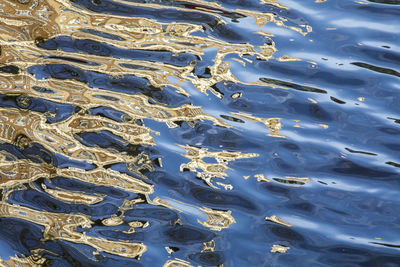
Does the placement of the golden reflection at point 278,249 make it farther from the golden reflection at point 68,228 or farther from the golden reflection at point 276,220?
the golden reflection at point 68,228

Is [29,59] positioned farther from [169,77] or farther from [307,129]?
[307,129]

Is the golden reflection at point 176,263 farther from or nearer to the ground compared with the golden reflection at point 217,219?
nearer to the ground

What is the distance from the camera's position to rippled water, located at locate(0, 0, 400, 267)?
280 cm

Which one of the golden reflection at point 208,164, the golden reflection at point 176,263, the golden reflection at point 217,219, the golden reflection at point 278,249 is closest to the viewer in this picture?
the golden reflection at point 176,263

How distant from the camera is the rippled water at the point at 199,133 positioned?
2799 mm

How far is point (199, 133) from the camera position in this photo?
3.46 meters

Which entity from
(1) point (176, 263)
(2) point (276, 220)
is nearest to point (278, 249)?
(2) point (276, 220)

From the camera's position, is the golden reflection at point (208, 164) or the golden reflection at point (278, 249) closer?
the golden reflection at point (278, 249)

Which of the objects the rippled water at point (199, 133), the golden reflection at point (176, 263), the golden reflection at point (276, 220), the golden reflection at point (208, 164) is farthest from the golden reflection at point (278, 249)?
the golden reflection at point (208, 164)

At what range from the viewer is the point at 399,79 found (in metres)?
3.93

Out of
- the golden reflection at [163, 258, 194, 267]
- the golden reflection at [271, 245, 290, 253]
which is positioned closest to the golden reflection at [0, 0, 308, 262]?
the golden reflection at [163, 258, 194, 267]

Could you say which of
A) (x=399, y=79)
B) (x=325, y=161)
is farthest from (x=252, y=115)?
(x=399, y=79)

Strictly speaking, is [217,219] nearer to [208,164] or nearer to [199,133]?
[208,164]

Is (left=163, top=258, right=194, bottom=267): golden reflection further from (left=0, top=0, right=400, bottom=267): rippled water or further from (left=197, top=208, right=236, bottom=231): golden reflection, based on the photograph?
(left=197, top=208, right=236, bottom=231): golden reflection
